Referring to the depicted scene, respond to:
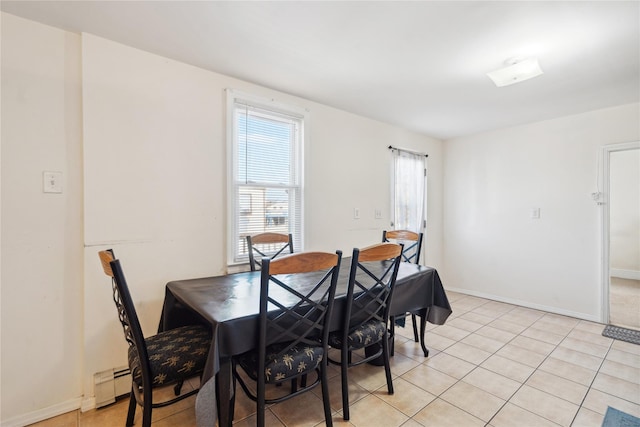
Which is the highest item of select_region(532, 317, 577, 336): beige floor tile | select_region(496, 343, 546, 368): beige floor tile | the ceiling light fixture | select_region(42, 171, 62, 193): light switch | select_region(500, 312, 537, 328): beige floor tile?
the ceiling light fixture

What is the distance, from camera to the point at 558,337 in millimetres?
2924

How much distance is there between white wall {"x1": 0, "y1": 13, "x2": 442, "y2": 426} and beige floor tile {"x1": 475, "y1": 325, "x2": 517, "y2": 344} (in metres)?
2.65

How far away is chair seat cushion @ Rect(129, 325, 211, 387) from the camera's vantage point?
143 cm

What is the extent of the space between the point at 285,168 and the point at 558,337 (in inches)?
125

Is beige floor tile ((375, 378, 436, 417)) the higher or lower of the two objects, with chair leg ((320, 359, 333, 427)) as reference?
lower

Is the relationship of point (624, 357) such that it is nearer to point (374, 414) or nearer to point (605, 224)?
point (605, 224)

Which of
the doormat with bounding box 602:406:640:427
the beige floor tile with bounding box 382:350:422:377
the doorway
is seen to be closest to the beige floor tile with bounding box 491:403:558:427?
the doormat with bounding box 602:406:640:427

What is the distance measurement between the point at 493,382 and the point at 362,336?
112 centimetres

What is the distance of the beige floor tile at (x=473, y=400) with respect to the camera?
181cm

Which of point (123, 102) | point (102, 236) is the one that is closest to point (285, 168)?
point (123, 102)

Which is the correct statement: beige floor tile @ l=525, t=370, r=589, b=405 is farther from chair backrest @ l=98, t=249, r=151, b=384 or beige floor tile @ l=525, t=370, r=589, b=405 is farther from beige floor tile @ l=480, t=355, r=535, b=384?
chair backrest @ l=98, t=249, r=151, b=384

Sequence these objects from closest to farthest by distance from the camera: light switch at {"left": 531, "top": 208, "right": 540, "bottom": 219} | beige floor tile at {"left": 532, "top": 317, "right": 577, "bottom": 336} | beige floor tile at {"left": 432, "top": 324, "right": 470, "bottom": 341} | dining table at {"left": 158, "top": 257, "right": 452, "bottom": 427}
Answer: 1. dining table at {"left": 158, "top": 257, "right": 452, "bottom": 427}
2. beige floor tile at {"left": 432, "top": 324, "right": 470, "bottom": 341}
3. beige floor tile at {"left": 532, "top": 317, "right": 577, "bottom": 336}
4. light switch at {"left": 531, "top": 208, "right": 540, "bottom": 219}

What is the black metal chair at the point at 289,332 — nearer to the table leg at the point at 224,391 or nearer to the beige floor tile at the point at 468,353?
the table leg at the point at 224,391

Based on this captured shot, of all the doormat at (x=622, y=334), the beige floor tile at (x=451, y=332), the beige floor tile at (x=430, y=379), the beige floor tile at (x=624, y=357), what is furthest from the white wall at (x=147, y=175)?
the doormat at (x=622, y=334)
